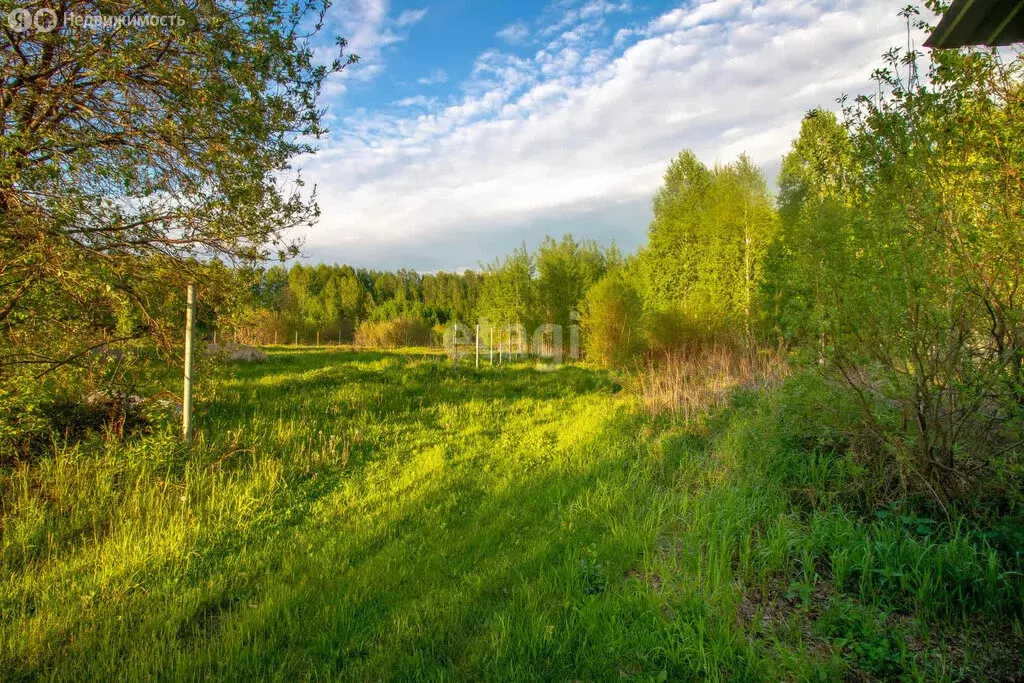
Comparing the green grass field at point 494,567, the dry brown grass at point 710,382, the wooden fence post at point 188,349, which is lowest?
the green grass field at point 494,567

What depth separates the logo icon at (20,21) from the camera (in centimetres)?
328

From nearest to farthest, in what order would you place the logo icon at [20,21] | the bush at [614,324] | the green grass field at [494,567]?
the green grass field at [494,567] < the logo icon at [20,21] < the bush at [614,324]

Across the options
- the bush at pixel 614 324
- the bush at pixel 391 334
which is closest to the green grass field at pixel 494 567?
the bush at pixel 614 324

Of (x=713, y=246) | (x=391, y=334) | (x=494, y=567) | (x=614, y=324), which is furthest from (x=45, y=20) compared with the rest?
(x=391, y=334)

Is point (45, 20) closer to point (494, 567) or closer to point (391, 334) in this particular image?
point (494, 567)

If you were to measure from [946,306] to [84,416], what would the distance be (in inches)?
311

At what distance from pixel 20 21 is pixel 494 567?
5.33 m

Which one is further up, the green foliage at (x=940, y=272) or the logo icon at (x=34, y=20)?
the logo icon at (x=34, y=20)

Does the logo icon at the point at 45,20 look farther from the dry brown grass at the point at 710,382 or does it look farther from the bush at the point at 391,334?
the bush at the point at 391,334

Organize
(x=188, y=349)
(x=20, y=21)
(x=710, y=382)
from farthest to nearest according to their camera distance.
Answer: (x=710, y=382)
(x=188, y=349)
(x=20, y=21)

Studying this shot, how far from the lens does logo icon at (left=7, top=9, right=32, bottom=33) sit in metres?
3.28

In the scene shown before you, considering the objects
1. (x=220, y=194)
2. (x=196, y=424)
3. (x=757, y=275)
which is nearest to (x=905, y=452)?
(x=220, y=194)

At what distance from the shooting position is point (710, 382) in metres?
7.73

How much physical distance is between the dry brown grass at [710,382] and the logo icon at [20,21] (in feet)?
24.4
